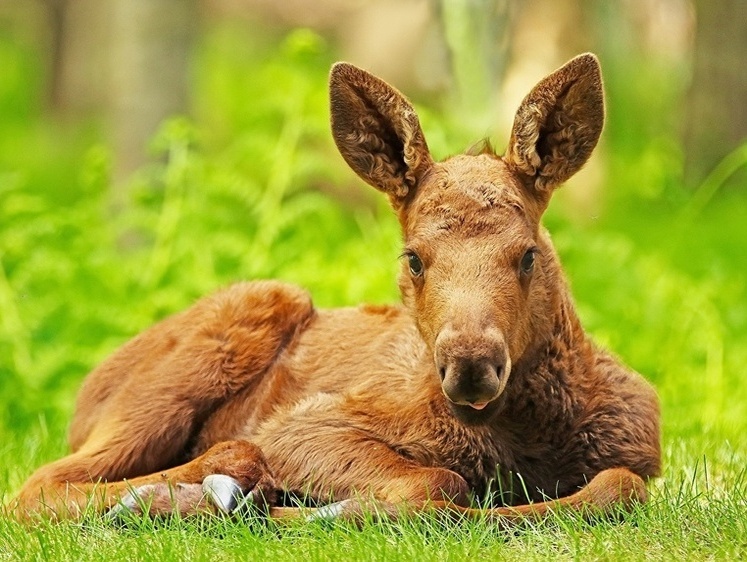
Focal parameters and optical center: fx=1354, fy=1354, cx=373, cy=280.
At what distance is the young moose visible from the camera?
18.8 ft

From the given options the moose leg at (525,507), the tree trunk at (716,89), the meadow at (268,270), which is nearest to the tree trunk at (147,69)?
the meadow at (268,270)

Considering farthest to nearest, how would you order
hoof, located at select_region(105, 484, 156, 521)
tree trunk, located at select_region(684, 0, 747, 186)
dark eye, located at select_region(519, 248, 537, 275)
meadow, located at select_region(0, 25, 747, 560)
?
tree trunk, located at select_region(684, 0, 747, 186)
meadow, located at select_region(0, 25, 747, 560)
hoof, located at select_region(105, 484, 156, 521)
dark eye, located at select_region(519, 248, 537, 275)

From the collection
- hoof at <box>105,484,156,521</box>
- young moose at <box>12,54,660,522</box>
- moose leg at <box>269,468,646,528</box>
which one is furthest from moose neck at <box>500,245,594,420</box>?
hoof at <box>105,484,156,521</box>

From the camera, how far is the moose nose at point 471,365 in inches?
207

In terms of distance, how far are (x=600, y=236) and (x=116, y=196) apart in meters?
4.37

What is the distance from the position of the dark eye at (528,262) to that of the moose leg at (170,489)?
159 centimetres

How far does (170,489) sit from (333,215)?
18.8ft

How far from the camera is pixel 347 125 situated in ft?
21.3

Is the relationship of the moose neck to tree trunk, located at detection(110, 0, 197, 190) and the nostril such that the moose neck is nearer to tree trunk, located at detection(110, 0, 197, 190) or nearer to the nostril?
the nostril

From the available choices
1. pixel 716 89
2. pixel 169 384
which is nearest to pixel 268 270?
pixel 169 384

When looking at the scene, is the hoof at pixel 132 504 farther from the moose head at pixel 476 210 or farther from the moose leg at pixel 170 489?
the moose head at pixel 476 210

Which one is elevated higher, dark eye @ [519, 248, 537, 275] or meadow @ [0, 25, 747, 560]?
dark eye @ [519, 248, 537, 275]

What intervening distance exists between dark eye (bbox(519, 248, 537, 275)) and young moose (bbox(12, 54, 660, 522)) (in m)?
0.01

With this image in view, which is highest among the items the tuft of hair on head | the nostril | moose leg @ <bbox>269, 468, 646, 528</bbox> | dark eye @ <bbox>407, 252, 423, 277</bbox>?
the tuft of hair on head
